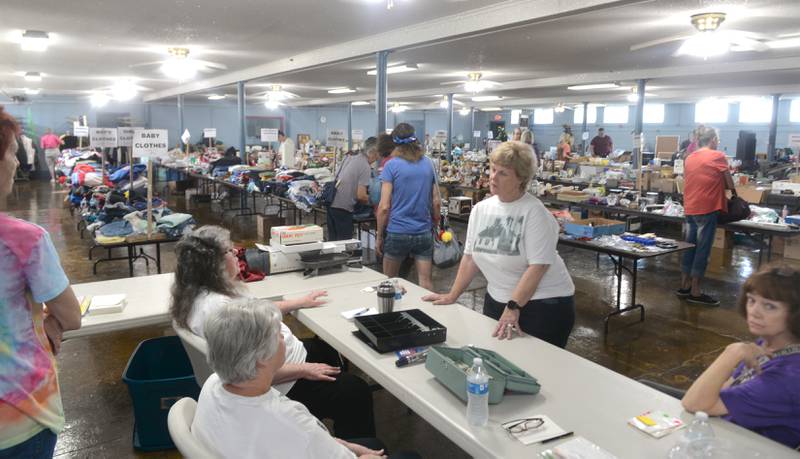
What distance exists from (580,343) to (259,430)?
3425 millimetres

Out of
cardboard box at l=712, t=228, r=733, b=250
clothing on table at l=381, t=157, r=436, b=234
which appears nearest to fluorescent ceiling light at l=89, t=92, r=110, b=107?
clothing on table at l=381, t=157, r=436, b=234

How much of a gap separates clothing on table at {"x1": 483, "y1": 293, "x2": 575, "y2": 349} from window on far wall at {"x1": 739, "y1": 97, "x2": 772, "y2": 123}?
18.3 metres

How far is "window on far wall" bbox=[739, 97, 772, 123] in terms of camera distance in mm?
17312

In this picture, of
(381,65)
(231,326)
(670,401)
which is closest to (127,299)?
(231,326)

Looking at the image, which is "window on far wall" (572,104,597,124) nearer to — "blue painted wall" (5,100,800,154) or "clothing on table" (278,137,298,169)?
"blue painted wall" (5,100,800,154)

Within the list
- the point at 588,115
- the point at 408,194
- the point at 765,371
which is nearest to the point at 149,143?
the point at 408,194

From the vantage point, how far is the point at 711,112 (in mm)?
18578

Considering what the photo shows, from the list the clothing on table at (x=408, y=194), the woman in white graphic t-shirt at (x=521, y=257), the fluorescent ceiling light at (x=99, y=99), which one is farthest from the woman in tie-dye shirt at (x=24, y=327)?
the fluorescent ceiling light at (x=99, y=99)

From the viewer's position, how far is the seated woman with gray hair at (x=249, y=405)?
1.41 m

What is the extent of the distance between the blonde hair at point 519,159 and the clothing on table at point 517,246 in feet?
0.33

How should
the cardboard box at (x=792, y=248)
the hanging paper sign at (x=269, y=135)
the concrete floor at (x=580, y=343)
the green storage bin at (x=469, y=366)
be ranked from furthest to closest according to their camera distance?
the hanging paper sign at (x=269, y=135), the cardboard box at (x=792, y=248), the concrete floor at (x=580, y=343), the green storage bin at (x=469, y=366)

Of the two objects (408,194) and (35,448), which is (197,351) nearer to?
(35,448)

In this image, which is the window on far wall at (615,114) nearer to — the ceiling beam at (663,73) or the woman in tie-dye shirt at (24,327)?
the ceiling beam at (663,73)

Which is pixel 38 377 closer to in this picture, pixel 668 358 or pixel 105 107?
pixel 668 358
